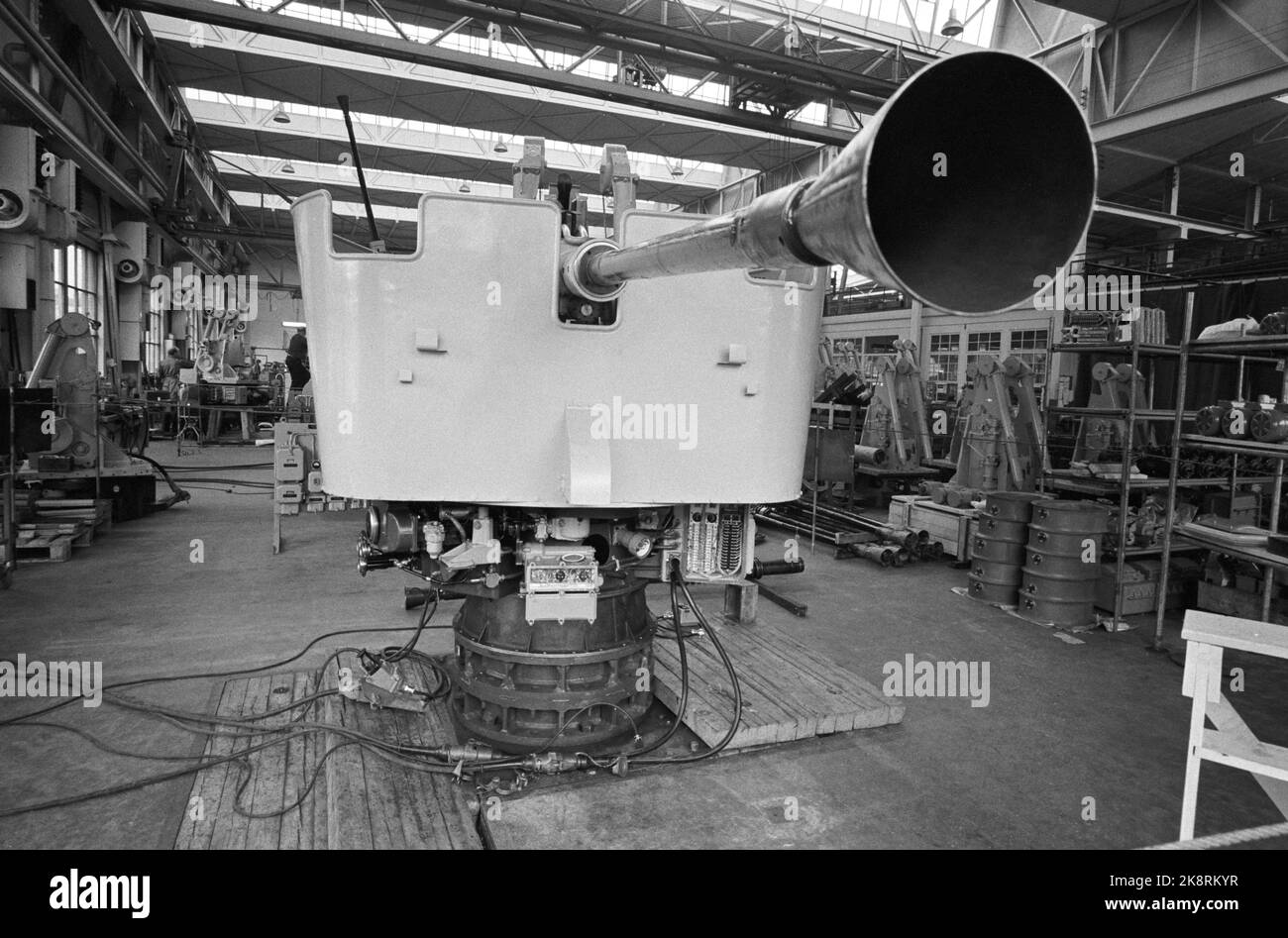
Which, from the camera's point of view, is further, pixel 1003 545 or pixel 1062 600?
pixel 1003 545

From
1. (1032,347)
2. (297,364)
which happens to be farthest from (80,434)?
(1032,347)

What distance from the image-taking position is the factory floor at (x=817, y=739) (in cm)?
264

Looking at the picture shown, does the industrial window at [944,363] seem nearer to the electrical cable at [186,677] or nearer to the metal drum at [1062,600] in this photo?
the metal drum at [1062,600]

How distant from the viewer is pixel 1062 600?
511cm

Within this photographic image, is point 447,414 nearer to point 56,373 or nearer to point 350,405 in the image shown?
point 350,405

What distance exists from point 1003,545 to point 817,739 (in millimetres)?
2924

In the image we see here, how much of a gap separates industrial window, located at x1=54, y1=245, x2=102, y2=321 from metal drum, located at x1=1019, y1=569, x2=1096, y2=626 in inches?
444

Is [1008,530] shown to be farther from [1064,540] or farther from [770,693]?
[770,693]

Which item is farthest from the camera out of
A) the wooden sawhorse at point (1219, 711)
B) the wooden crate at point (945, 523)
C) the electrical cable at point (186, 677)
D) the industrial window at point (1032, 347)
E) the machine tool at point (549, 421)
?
the industrial window at point (1032, 347)

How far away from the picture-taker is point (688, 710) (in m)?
3.27

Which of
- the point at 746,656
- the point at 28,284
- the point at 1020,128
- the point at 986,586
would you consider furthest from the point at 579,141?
the point at 1020,128

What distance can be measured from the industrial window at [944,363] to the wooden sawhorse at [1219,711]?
1240 centimetres

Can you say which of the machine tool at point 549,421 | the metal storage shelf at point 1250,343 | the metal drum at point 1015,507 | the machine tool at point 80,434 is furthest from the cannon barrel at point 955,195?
the machine tool at point 80,434

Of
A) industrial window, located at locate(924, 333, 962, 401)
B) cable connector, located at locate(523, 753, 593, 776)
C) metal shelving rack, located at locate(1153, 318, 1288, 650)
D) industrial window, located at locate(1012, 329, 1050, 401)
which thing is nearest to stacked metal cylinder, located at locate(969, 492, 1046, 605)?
metal shelving rack, located at locate(1153, 318, 1288, 650)
